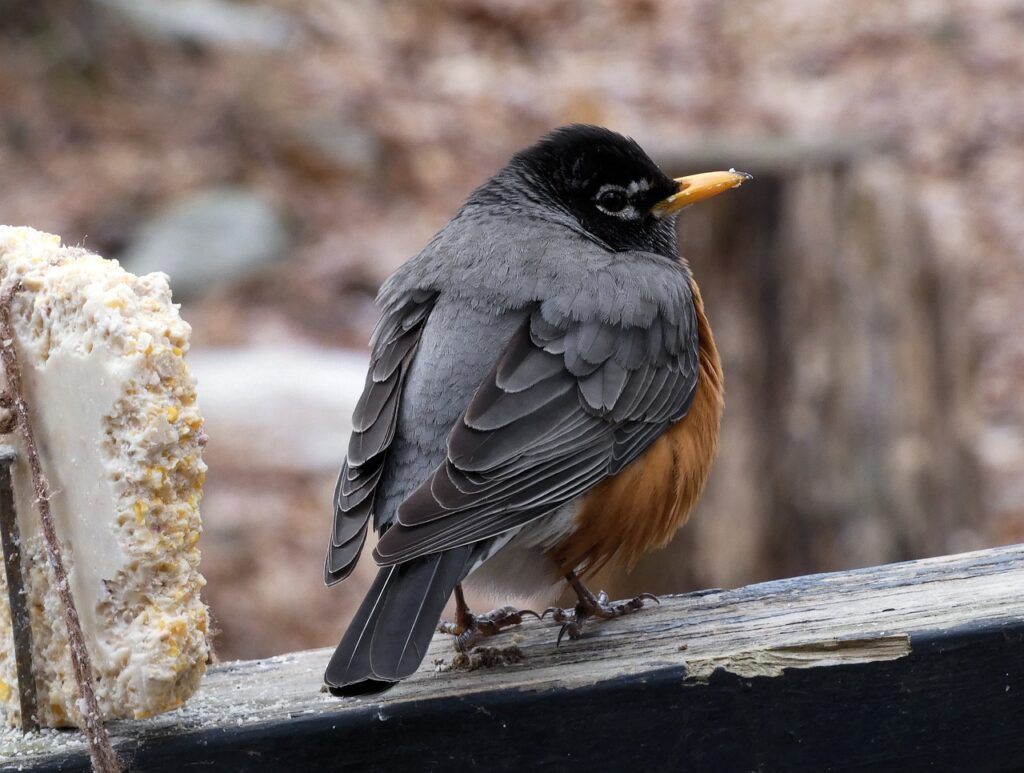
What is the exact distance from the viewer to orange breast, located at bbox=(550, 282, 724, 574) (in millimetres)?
3340

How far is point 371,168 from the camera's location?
10484 mm

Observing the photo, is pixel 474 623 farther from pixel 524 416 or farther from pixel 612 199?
pixel 612 199

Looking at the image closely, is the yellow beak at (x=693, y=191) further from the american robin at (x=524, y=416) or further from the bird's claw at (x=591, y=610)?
the bird's claw at (x=591, y=610)

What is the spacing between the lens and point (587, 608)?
3.34 m

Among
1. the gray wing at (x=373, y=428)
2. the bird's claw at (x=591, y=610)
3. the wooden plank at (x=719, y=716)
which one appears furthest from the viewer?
the bird's claw at (x=591, y=610)

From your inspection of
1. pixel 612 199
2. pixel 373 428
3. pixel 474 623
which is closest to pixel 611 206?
pixel 612 199

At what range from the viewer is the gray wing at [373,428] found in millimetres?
2889

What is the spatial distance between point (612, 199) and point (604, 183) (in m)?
0.05

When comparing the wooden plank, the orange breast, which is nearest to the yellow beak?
the orange breast

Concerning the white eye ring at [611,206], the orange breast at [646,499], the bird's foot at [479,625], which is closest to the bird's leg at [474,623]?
the bird's foot at [479,625]

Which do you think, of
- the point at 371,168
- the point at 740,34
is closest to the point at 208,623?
the point at 371,168

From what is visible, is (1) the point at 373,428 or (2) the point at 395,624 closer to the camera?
(2) the point at 395,624

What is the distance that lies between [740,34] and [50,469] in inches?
456

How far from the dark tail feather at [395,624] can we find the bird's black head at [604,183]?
56.9 inches
